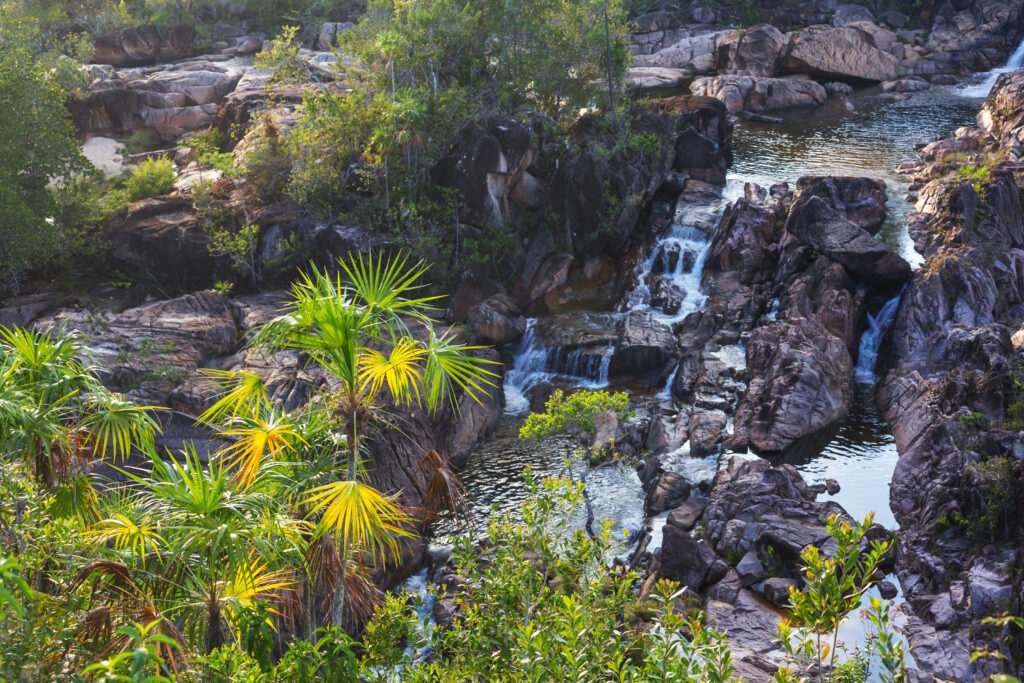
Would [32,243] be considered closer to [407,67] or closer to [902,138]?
[407,67]

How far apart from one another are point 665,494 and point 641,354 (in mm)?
7981

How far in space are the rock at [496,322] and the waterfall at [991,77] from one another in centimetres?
4207

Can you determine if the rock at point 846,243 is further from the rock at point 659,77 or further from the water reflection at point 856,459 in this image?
the rock at point 659,77

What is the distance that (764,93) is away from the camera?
53031 millimetres

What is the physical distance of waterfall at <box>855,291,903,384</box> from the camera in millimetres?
26141

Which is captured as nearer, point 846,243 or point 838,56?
point 846,243

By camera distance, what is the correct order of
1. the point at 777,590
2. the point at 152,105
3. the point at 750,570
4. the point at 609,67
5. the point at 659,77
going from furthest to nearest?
1. the point at 659,77
2. the point at 152,105
3. the point at 609,67
4. the point at 750,570
5. the point at 777,590

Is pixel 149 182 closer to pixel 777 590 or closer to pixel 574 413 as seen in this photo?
pixel 574 413

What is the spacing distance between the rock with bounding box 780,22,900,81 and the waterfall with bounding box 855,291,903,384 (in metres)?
36.7

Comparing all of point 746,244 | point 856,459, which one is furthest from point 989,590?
point 746,244

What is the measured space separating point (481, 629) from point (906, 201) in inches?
1337

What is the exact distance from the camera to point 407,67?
107 ft

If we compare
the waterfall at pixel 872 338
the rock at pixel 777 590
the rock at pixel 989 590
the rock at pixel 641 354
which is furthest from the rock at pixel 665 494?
the waterfall at pixel 872 338

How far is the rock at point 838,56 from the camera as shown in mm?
56500
